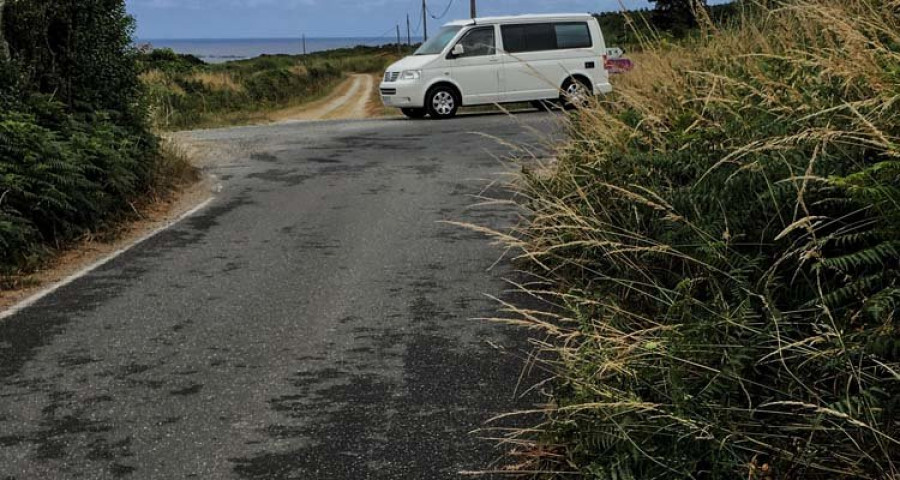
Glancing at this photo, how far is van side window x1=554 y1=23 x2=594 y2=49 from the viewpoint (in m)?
19.6

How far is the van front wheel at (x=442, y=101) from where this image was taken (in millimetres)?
19453

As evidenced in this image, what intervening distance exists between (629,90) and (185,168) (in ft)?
22.5

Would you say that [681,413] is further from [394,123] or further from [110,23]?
[394,123]

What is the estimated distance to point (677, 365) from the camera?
3.57m

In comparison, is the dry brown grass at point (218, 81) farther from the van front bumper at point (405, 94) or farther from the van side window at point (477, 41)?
the van side window at point (477, 41)

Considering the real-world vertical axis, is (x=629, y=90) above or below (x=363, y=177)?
above

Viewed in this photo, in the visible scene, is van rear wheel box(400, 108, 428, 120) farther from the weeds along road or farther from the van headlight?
the weeds along road

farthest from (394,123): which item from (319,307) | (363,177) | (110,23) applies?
(319,307)

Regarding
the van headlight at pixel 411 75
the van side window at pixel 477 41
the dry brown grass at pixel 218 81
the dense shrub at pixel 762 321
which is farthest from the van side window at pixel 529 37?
the dry brown grass at pixel 218 81

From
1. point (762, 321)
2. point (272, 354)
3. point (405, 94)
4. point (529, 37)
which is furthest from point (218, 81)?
point (762, 321)

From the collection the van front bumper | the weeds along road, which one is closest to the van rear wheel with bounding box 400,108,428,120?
the van front bumper

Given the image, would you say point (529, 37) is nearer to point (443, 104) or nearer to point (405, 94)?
point (443, 104)

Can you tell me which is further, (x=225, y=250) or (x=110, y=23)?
(x=110, y=23)

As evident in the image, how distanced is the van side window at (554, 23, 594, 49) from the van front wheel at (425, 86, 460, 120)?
2.64 metres
